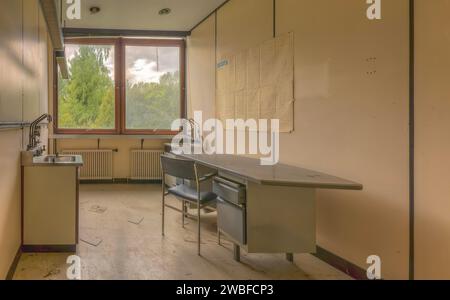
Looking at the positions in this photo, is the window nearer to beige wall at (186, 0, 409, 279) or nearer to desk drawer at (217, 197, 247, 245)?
beige wall at (186, 0, 409, 279)

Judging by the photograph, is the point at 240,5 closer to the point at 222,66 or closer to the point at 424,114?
the point at 222,66

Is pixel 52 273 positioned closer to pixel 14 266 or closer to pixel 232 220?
pixel 14 266

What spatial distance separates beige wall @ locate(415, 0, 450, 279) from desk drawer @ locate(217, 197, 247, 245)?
121cm

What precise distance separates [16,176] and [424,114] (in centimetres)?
308

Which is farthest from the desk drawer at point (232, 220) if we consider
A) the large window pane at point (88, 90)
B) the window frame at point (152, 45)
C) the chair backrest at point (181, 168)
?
the large window pane at point (88, 90)

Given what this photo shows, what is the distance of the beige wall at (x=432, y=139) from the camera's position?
2000 millimetres

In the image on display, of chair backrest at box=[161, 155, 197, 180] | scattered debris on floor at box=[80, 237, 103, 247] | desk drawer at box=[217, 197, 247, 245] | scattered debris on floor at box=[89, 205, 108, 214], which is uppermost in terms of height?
chair backrest at box=[161, 155, 197, 180]

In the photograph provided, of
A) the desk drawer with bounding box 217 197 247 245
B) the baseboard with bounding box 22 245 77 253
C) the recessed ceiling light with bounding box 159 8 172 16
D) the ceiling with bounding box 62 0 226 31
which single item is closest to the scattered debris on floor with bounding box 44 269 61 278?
the baseboard with bounding box 22 245 77 253

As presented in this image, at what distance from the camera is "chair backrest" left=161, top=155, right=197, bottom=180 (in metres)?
3.23

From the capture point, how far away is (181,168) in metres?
3.31

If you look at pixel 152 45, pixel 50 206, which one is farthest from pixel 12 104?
pixel 152 45

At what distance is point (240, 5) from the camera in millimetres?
4633

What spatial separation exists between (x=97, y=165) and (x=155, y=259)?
4306mm
